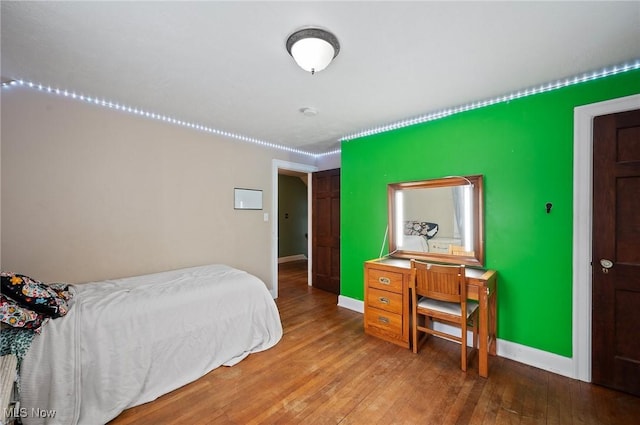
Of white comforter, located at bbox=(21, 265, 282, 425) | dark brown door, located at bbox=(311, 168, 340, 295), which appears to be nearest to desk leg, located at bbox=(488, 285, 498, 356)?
white comforter, located at bbox=(21, 265, 282, 425)

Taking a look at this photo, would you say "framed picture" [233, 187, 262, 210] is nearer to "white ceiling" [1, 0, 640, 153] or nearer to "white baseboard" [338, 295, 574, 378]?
"white ceiling" [1, 0, 640, 153]

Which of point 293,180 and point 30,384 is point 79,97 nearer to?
point 30,384

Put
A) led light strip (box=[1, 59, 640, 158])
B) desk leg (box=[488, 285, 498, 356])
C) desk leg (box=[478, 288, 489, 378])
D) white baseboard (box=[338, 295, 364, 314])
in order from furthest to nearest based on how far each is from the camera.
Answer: white baseboard (box=[338, 295, 364, 314]), desk leg (box=[488, 285, 498, 356]), desk leg (box=[478, 288, 489, 378]), led light strip (box=[1, 59, 640, 158])

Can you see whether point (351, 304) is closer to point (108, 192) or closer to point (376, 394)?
point (376, 394)

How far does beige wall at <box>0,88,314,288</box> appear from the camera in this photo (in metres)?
2.09

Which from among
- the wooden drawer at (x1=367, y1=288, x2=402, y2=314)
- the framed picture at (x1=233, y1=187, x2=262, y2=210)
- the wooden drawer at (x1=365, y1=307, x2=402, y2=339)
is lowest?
the wooden drawer at (x1=365, y1=307, x2=402, y2=339)

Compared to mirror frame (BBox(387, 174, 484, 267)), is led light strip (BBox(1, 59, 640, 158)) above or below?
above

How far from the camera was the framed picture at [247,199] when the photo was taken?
3.53m

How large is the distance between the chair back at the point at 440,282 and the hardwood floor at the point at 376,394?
60 centimetres

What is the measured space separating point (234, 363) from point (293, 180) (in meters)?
5.40

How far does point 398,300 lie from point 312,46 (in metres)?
2.33

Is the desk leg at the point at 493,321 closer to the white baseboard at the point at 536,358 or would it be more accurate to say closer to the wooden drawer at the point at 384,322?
the white baseboard at the point at 536,358

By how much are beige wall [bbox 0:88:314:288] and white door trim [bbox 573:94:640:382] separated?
3.50 meters

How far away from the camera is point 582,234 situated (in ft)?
6.56
